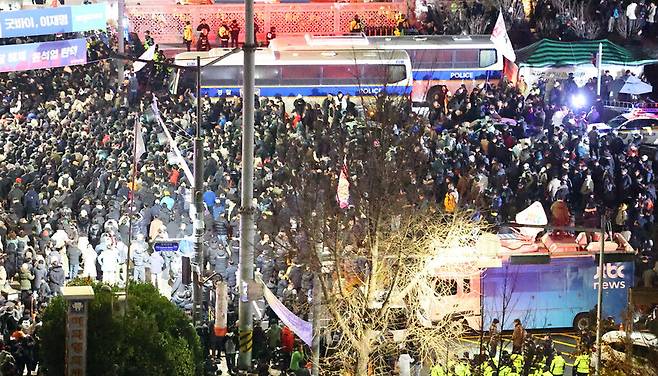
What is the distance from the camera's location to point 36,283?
34375 millimetres

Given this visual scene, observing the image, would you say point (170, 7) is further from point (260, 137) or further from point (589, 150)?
point (589, 150)

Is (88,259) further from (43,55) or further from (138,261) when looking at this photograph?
(43,55)

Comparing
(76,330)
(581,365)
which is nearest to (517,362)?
(581,365)

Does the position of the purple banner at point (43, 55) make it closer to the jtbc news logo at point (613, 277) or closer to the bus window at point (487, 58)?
the bus window at point (487, 58)

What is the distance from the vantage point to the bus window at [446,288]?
33062 millimetres

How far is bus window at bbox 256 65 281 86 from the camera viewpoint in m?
52.2

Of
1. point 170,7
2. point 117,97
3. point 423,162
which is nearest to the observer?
point 423,162

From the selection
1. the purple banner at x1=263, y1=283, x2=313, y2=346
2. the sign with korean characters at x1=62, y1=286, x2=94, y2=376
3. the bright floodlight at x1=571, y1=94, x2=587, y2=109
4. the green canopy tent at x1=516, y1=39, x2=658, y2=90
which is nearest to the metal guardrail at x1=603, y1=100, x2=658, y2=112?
the bright floodlight at x1=571, y1=94, x2=587, y2=109

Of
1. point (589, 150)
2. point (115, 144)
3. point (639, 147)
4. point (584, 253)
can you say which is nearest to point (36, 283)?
point (115, 144)

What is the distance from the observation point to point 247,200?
29.8m

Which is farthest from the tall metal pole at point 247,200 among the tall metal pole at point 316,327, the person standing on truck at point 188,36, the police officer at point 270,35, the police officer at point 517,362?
the police officer at point 270,35

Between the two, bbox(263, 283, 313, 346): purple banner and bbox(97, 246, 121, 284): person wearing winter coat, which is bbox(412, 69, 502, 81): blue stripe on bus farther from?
bbox(263, 283, 313, 346): purple banner

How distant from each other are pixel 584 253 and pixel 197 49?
2195 centimetres

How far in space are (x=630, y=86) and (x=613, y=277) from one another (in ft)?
64.0
